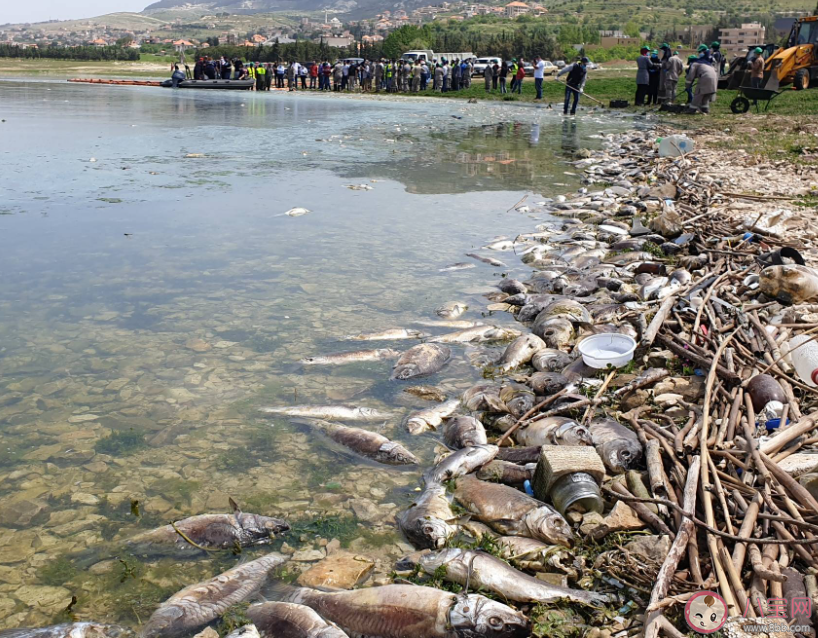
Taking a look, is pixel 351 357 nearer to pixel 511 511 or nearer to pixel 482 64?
pixel 511 511

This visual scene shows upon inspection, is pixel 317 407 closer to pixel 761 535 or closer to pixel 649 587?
pixel 649 587

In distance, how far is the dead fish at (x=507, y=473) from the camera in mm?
4070

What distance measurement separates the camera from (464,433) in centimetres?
452

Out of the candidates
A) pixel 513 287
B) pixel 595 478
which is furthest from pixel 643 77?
pixel 595 478

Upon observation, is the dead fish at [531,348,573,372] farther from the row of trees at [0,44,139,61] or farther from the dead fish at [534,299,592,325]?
the row of trees at [0,44,139,61]

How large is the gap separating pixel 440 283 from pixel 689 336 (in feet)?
9.99

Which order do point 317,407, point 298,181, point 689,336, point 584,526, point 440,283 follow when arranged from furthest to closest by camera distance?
point 298,181, point 440,283, point 689,336, point 317,407, point 584,526

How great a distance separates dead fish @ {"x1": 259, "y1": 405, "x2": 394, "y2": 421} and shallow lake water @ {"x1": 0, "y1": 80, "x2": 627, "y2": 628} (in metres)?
0.11

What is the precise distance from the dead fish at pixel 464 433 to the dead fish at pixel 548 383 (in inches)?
27.0

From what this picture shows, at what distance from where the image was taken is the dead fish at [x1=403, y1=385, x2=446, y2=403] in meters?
5.23

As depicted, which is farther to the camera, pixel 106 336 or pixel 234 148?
pixel 234 148

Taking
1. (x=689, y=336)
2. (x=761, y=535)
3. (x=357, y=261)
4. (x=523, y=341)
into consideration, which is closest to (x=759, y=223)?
(x=689, y=336)

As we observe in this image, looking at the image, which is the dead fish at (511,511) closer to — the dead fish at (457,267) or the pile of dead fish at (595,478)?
the pile of dead fish at (595,478)

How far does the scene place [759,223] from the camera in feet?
27.2
